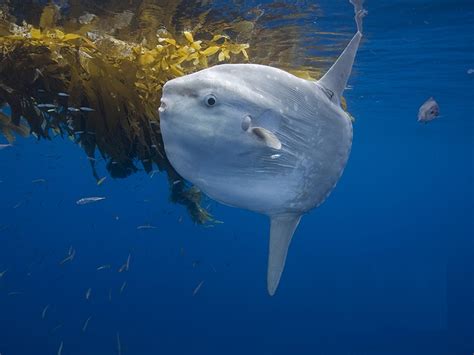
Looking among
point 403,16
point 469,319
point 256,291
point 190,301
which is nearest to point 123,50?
point 403,16

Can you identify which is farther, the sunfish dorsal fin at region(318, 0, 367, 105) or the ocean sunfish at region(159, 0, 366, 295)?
the sunfish dorsal fin at region(318, 0, 367, 105)

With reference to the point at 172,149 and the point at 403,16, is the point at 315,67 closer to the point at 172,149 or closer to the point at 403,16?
the point at 403,16

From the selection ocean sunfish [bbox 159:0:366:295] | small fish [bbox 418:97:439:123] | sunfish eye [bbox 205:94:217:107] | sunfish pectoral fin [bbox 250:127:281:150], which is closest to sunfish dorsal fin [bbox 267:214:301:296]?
ocean sunfish [bbox 159:0:366:295]

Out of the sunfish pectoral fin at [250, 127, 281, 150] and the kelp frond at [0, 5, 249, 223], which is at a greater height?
the sunfish pectoral fin at [250, 127, 281, 150]

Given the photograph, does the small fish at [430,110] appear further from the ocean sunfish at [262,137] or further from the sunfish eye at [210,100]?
the sunfish eye at [210,100]

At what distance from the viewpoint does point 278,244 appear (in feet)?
9.98

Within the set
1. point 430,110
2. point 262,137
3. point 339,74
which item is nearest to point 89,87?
point 339,74

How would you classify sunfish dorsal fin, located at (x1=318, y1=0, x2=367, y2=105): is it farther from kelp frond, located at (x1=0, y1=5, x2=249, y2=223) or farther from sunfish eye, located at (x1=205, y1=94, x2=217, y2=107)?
kelp frond, located at (x1=0, y1=5, x2=249, y2=223)

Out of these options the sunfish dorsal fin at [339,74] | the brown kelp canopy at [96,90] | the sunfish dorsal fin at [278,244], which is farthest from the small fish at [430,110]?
the sunfish dorsal fin at [278,244]

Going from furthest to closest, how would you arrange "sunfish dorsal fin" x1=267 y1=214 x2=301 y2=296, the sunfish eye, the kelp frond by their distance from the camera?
the kelp frond, "sunfish dorsal fin" x1=267 y1=214 x2=301 y2=296, the sunfish eye

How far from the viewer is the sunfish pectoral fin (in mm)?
2236

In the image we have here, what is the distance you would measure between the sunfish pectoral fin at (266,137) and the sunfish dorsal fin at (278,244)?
2.82ft

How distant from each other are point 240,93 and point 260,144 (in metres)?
0.30

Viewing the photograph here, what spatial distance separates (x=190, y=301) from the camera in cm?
2189
